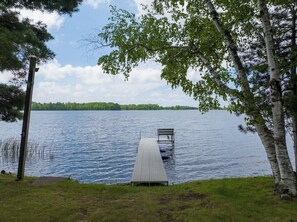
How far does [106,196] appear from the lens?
234 inches

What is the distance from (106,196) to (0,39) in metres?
4.54

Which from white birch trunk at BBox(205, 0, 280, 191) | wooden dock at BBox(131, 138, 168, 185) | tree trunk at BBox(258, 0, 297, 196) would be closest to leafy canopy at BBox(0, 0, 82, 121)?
white birch trunk at BBox(205, 0, 280, 191)

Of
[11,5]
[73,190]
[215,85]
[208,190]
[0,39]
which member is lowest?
[73,190]

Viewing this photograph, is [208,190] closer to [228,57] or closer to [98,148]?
[228,57]

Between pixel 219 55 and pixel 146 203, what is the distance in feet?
15.0

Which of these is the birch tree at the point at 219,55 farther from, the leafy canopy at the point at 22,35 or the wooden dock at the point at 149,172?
the wooden dock at the point at 149,172

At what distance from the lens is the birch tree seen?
17.3 ft

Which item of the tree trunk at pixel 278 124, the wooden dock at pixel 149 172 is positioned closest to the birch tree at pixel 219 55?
the tree trunk at pixel 278 124

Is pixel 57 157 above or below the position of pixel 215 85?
below

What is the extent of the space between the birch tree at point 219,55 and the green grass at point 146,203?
853 millimetres

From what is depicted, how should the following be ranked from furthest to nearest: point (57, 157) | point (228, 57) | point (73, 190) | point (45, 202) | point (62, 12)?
point (57, 157), point (62, 12), point (228, 57), point (73, 190), point (45, 202)

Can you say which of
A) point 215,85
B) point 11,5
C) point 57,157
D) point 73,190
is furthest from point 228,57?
point 57,157

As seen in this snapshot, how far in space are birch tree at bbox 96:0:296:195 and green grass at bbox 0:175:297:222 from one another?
2.80 ft

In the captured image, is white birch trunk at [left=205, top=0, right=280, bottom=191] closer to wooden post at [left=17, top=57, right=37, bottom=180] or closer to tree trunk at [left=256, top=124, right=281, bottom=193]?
tree trunk at [left=256, top=124, right=281, bottom=193]
